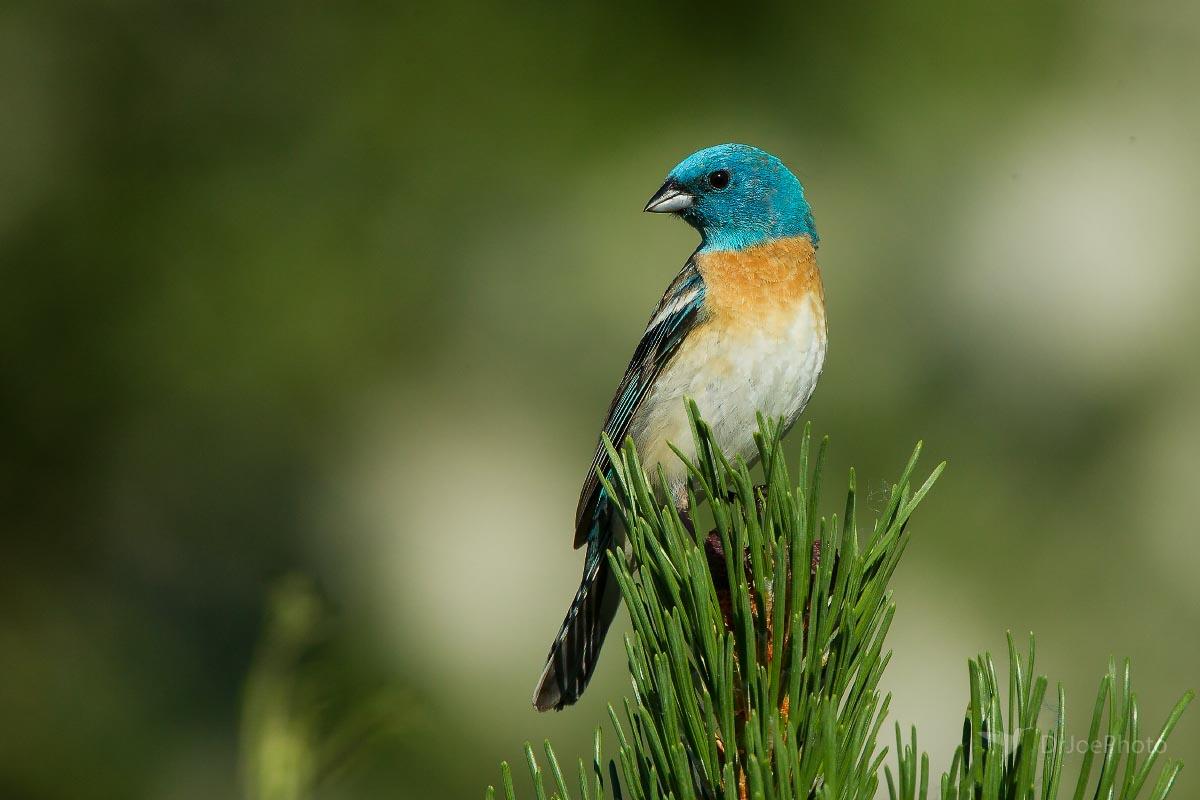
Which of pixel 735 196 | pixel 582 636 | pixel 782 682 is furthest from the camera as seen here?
pixel 735 196

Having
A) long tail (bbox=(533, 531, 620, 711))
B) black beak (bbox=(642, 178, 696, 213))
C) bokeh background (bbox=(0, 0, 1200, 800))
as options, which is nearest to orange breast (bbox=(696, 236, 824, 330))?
black beak (bbox=(642, 178, 696, 213))

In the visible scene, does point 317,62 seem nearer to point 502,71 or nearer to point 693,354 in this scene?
point 502,71

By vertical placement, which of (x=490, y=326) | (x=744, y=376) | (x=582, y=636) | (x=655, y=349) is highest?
(x=490, y=326)

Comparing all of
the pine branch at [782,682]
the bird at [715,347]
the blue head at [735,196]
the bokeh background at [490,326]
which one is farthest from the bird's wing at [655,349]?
the pine branch at [782,682]

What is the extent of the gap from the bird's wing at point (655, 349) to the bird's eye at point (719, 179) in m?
0.24

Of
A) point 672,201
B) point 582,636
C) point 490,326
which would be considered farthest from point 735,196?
point 490,326

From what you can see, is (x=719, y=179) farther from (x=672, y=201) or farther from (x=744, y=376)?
(x=744, y=376)

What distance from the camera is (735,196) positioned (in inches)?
146

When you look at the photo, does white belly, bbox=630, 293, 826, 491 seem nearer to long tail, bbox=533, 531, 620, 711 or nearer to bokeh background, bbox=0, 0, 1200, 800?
long tail, bbox=533, 531, 620, 711

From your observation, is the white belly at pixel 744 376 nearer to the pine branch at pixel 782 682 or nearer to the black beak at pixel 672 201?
the black beak at pixel 672 201

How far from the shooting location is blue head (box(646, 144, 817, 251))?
3.68 metres

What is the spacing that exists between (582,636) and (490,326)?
252cm

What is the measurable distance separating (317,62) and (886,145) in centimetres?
268

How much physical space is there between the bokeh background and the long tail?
53.7 inches
